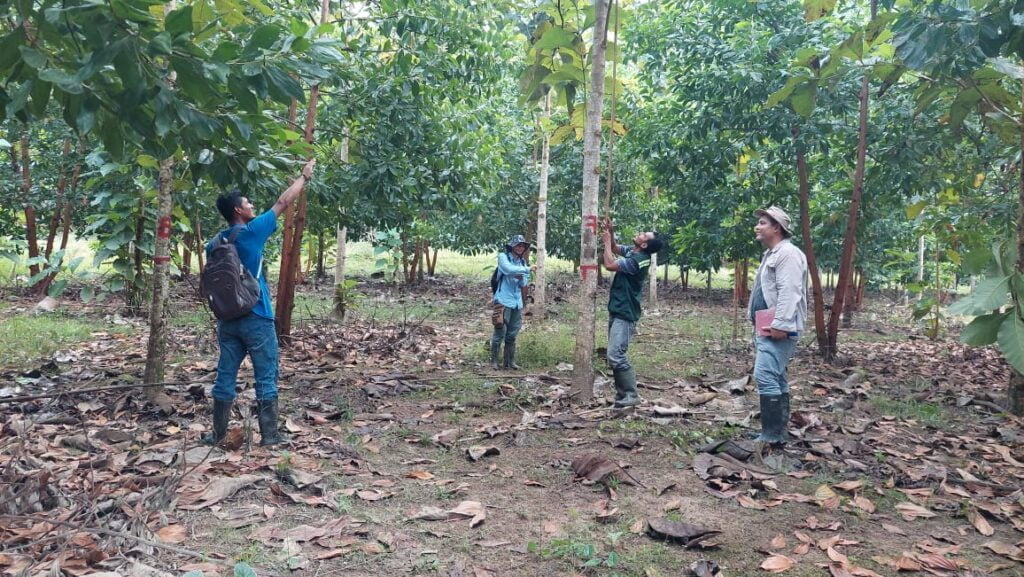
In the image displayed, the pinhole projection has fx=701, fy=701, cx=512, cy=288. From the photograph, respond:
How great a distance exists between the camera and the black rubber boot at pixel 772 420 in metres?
5.24

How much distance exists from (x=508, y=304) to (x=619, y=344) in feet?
7.75

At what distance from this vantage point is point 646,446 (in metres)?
5.36

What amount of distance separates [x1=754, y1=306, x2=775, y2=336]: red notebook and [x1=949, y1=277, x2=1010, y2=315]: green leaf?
1.25 meters

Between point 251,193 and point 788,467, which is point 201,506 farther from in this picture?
point 788,467

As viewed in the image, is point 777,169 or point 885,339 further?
point 885,339

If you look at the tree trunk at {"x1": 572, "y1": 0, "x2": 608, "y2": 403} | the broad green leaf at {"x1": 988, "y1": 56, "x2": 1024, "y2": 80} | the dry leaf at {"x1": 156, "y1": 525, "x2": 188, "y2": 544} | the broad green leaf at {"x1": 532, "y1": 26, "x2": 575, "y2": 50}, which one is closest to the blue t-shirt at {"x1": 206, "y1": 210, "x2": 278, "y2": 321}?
the dry leaf at {"x1": 156, "y1": 525, "x2": 188, "y2": 544}

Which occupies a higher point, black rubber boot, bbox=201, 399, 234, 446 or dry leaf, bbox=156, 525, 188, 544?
black rubber boot, bbox=201, 399, 234, 446

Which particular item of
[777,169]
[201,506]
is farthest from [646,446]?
[777,169]

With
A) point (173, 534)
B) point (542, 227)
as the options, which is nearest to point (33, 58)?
point (173, 534)

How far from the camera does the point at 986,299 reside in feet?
13.5

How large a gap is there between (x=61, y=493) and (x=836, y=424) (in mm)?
5633

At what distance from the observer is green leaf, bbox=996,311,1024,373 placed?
397cm

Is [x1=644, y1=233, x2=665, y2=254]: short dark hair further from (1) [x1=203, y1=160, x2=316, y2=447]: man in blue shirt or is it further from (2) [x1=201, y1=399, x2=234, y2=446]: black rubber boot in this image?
(2) [x1=201, y1=399, x2=234, y2=446]: black rubber boot

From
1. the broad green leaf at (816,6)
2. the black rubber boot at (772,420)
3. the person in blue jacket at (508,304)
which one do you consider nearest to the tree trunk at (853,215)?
the broad green leaf at (816,6)
